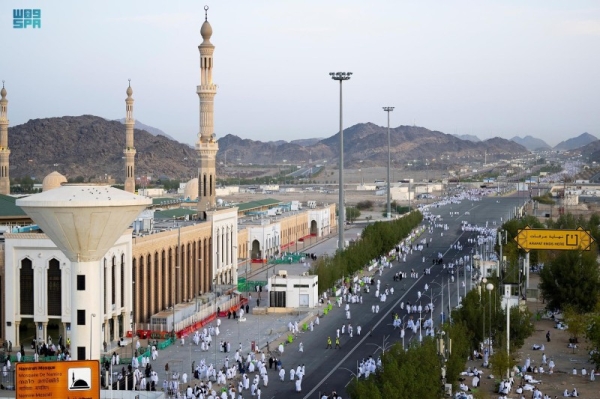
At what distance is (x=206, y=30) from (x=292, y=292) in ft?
55.9

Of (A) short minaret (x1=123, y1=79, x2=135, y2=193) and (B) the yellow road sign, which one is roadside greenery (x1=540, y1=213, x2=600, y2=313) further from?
(A) short minaret (x1=123, y1=79, x2=135, y2=193)

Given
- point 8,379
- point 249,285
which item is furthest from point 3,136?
point 8,379

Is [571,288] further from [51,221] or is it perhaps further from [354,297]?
[51,221]

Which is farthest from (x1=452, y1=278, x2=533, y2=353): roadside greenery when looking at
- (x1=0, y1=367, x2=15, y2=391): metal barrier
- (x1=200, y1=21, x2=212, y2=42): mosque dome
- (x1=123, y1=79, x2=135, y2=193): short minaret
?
(x1=123, y1=79, x2=135, y2=193): short minaret

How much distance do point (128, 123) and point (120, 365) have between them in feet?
117

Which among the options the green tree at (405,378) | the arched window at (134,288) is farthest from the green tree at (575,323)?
the arched window at (134,288)

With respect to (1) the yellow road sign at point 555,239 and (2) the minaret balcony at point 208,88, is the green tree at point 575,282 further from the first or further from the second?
(2) the minaret balcony at point 208,88

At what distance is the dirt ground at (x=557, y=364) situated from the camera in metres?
35.1

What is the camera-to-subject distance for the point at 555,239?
5325 centimetres

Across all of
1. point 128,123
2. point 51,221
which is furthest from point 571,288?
point 128,123

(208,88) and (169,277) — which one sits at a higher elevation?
(208,88)

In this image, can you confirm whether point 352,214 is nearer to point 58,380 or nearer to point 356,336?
point 356,336

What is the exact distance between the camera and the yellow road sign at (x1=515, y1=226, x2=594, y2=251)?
173 feet

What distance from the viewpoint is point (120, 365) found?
37500 millimetres
